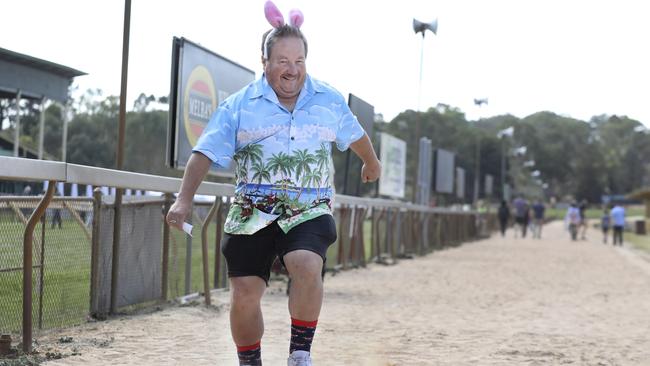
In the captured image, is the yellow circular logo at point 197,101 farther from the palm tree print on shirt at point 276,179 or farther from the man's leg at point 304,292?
the man's leg at point 304,292

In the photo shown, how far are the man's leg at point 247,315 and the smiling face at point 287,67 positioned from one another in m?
0.78

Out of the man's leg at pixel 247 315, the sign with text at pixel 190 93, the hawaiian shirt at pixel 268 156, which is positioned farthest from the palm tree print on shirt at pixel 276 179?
the sign with text at pixel 190 93

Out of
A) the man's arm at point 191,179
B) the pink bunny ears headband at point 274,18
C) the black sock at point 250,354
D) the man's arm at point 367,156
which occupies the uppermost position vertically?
the pink bunny ears headband at point 274,18

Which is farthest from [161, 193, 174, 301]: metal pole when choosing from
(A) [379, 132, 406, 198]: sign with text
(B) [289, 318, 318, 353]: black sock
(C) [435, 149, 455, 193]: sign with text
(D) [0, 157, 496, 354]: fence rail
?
(C) [435, 149, 455, 193]: sign with text

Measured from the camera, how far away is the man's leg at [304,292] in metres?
4.16

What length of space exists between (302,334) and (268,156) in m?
0.76

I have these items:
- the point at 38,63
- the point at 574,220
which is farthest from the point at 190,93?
the point at 574,220

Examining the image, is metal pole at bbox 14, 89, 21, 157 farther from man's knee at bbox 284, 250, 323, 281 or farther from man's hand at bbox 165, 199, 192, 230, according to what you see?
man's knee at bbox 284, 250, 323, 281

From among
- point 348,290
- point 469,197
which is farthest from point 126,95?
point 469,197

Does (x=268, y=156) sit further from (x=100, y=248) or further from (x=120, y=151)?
(x=120, y=151)

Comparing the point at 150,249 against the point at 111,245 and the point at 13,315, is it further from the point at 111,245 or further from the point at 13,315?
the point at 13,315

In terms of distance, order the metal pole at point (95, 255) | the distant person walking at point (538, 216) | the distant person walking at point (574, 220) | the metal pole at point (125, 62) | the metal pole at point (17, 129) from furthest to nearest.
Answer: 1. the distant person walking at point (574, 220)
2. the distant person walking at point (538, 216)
3. the metal pole at point (17, 129)
4. the metal pole at point (125, 62)
5. the metal pole at point (95, 255)

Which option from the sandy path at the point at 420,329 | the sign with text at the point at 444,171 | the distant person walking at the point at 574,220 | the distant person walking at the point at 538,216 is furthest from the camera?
the distant person walking at the point at 574,220

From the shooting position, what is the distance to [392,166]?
25.5 m
